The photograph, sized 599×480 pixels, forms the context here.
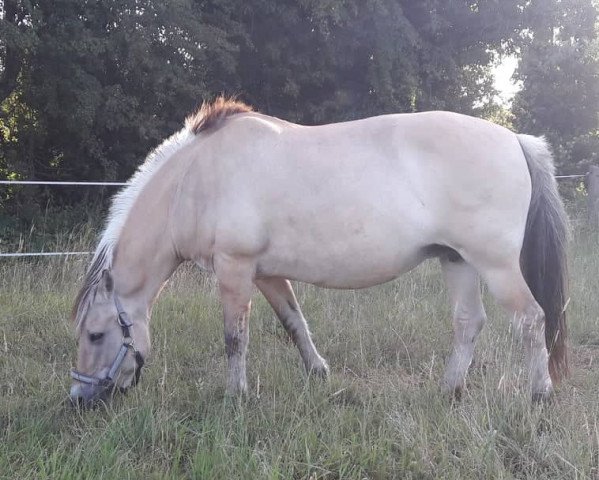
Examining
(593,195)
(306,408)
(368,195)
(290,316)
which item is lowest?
(306,408)

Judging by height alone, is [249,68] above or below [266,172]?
above

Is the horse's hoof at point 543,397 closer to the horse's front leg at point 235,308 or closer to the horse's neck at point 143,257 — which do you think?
the horse's front leg at point 235,308

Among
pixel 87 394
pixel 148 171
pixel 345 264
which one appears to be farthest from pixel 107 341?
pixel 345 264

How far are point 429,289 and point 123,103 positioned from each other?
575 cm

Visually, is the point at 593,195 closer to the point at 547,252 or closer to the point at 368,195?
the point at 547,252

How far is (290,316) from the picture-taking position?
165 inches

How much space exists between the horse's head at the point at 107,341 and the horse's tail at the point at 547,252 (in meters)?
2.41

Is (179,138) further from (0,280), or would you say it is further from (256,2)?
(256,2)

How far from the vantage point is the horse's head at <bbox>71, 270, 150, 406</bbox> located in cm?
353

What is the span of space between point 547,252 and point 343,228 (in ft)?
4.02

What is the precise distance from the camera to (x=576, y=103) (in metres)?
17.8

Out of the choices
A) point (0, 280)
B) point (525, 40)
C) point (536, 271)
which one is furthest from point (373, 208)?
point (525, 40)

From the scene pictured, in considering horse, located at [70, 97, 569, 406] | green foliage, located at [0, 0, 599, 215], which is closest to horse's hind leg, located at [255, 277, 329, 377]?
horse, located at [70, 97, 569, 406]

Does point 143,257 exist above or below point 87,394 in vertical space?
above
